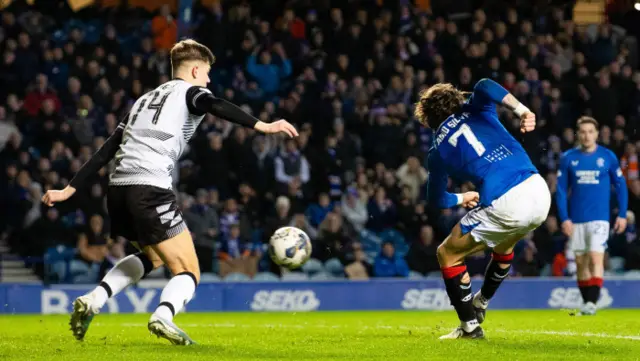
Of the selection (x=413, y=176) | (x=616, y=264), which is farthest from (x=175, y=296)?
(x=616, y=264)

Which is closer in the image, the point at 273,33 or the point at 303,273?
the point at 303,273

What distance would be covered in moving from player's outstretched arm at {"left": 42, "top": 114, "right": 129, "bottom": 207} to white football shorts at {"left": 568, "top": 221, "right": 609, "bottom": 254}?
21.4 ft

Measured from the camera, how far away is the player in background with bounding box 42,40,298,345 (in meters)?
7.08

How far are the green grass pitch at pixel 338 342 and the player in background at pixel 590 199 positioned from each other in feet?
2.12

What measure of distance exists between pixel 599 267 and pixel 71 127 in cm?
846

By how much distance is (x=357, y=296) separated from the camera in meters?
15.1

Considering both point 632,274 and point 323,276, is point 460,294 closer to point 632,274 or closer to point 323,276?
point 323,276

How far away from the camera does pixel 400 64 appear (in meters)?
18.8

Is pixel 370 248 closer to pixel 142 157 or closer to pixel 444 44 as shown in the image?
pixel 444 44

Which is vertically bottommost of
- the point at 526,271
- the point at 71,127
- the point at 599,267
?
the point at 526,271

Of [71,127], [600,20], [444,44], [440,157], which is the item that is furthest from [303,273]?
[600,20]

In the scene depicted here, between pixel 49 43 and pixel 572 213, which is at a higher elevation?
pixel 49 43

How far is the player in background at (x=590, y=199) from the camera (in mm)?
12141

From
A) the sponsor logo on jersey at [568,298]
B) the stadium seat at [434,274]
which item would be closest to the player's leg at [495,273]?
the sponsor logo on jersey at [568,298]
